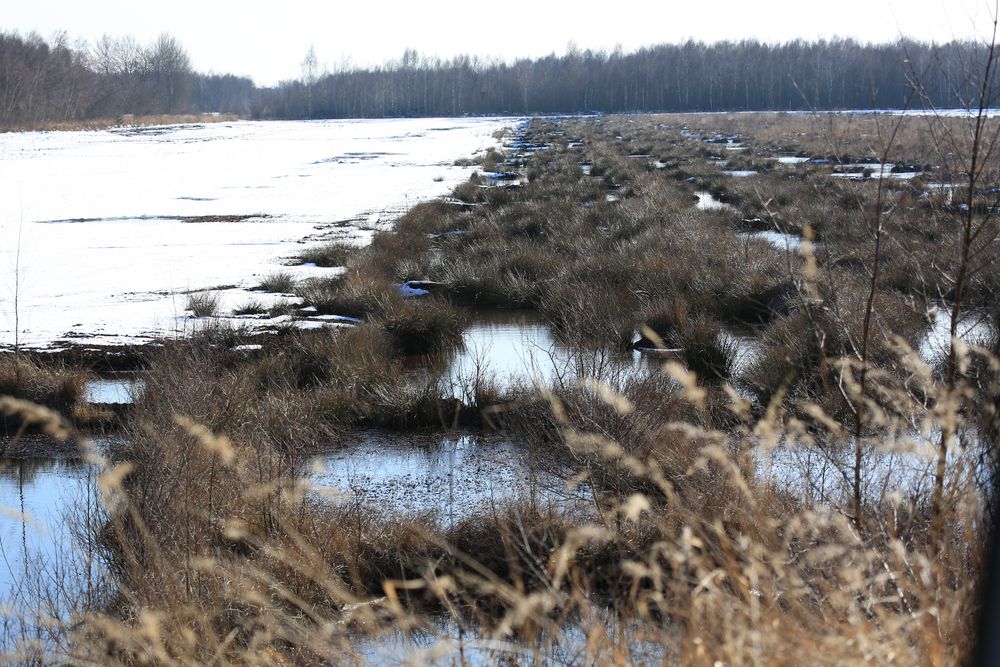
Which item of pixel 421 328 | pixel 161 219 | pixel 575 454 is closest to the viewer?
pixel 575 454

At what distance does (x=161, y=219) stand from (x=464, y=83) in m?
119

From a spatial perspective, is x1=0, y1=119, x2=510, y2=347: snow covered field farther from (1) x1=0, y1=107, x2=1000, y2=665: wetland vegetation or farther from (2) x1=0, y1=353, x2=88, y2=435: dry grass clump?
(1) x1=0, y1=107, x2=1000, y2=665: wetland vegetation

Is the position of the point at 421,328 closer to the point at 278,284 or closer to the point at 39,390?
the point at 278,284

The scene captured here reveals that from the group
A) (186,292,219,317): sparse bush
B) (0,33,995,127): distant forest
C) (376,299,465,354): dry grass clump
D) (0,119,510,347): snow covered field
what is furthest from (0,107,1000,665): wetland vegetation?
(0,33,995,127): distant forest

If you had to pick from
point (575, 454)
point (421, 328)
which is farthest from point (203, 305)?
point (575, 454)

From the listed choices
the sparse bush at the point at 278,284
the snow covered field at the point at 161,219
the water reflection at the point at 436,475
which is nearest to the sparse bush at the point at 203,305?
the snow covered field at the point at 161,219

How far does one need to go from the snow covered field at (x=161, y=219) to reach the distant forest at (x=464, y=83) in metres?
44.7

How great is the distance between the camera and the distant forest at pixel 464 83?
8525 cm

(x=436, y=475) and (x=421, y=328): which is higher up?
(x=421, y=328)

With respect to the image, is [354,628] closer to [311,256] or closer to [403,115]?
[311,256]

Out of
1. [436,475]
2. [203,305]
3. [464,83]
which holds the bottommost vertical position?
[436,475]

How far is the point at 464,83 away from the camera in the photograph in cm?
13512

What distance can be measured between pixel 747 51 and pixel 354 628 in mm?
128901

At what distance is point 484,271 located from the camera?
44.8ft
